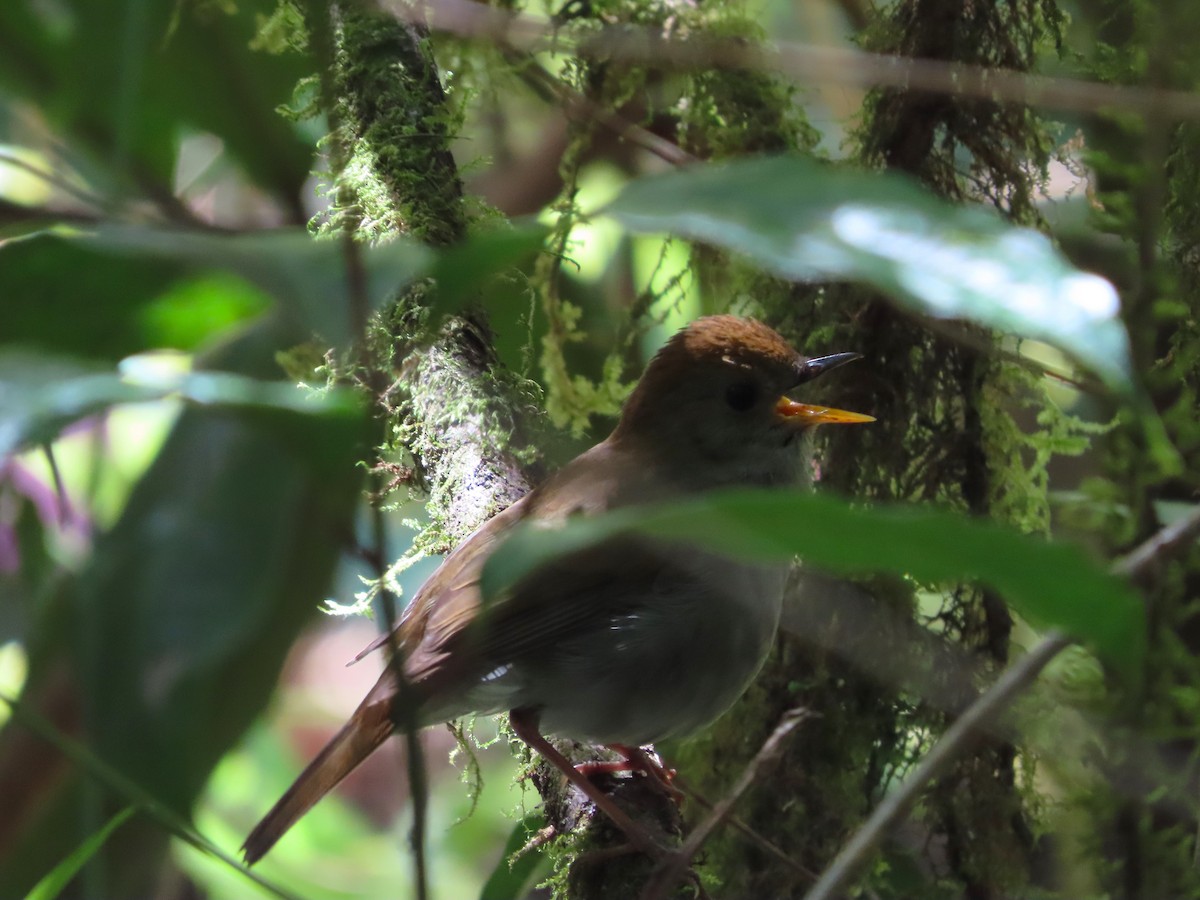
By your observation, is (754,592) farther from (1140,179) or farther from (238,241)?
(238,241)

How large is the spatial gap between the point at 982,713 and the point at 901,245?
545mm

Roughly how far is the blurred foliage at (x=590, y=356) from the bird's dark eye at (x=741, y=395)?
0.78 feet

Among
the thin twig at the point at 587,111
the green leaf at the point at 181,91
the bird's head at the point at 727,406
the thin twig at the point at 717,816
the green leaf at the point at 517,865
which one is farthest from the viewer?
the thin twig at the point at 587,111

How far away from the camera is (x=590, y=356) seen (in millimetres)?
3580

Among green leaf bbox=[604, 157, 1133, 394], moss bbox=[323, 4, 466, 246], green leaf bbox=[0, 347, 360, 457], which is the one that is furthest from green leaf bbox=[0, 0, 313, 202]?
green leaf bbox=[604, 157, 1133, 394]

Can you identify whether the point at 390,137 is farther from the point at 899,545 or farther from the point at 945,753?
the point at 899,545

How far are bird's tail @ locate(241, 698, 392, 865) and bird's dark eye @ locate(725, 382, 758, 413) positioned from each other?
103 centimetres

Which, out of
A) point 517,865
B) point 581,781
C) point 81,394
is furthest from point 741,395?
point 81,394

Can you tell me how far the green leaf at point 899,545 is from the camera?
36.0 inches

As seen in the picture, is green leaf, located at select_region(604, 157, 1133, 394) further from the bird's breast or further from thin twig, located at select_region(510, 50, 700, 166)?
thin twig, located at select_region(510, 50, 700, 166)

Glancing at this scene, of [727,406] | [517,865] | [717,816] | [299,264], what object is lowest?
[517,865]

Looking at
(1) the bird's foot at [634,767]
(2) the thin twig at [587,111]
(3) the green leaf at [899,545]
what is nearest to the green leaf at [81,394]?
(3) the green leaf at [899,545]

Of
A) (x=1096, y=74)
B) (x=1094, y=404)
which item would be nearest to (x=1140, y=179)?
(x=1096, y=74)

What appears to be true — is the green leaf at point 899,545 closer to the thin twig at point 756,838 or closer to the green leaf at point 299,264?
the green leaf at point 299,264
